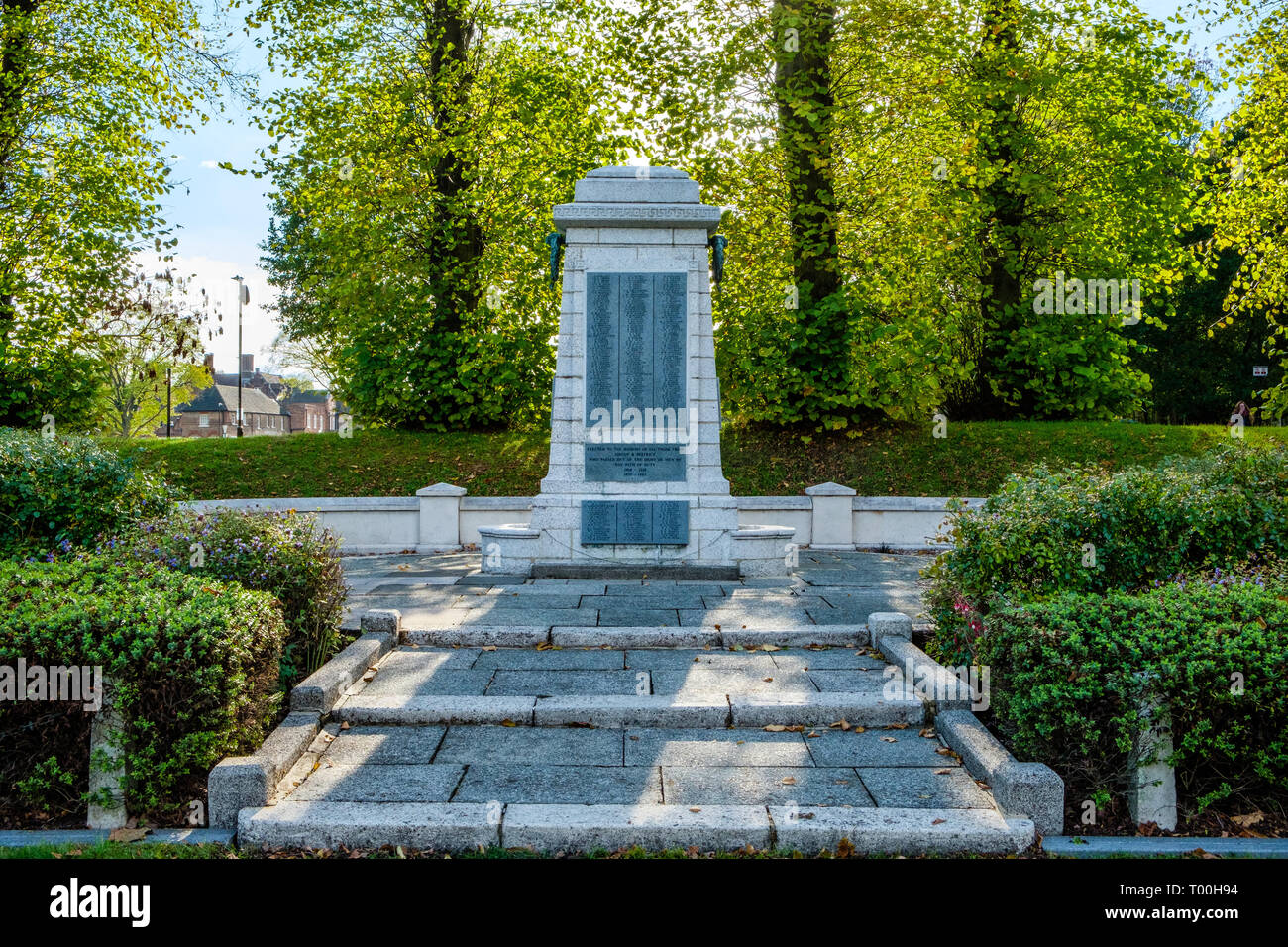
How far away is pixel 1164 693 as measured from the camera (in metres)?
4.81

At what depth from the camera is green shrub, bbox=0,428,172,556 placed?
828cm

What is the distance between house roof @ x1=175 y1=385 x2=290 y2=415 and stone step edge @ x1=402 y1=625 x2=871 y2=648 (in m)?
73.4

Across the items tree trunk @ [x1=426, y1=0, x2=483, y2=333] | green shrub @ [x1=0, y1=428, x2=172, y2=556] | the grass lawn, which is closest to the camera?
green shrub @ [x1=0, y1=428, x2=172, y2=556]

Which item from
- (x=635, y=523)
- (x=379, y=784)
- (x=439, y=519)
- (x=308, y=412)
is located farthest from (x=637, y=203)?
(x=308, y=412)

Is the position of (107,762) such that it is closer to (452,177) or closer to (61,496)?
(61,496)

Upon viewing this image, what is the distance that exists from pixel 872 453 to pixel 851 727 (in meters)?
12.1

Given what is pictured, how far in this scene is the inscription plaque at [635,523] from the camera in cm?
1102

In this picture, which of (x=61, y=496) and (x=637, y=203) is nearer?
(x=61, y=496)

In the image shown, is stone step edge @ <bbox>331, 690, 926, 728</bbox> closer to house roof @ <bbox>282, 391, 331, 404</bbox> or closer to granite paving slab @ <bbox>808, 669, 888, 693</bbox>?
granite paving slab @ <bbox>808, 669, 888, 693</bbox>

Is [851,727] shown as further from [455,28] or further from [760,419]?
[455,28]

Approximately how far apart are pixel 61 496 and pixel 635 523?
592cm

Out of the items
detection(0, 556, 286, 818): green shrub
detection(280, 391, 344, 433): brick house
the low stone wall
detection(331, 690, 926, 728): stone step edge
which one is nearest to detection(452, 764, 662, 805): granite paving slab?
detection(331, 690, 926, 728): stone step edge

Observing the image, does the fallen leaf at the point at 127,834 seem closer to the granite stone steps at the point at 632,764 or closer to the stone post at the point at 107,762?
the stone post at the point at 107,762

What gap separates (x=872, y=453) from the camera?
57.3 feet
